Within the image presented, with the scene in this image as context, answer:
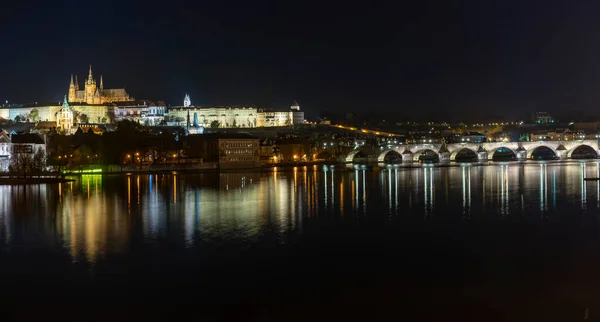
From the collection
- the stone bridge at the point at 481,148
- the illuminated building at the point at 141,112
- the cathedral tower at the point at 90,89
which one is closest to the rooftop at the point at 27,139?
the stone bridge at the point at 481,148

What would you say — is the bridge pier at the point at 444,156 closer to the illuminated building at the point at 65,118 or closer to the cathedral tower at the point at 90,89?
the illuminated building at the point at 65,118

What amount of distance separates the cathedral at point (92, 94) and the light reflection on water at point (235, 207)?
66.4 meters

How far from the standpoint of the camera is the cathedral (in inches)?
3606

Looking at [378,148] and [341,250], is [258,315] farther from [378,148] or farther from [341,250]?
[378,148]

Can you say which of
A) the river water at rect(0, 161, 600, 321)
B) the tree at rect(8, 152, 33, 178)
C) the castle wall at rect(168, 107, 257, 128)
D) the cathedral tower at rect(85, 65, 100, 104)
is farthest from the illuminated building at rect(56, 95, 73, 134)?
the river water at rect(0, 161, 600, 321)

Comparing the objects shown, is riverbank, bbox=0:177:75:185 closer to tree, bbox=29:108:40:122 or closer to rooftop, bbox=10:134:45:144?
rooftop, bbox=10:134:45:144

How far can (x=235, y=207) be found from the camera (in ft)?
61.5

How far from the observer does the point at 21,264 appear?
10938 millimetres

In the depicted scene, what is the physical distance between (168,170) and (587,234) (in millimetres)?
32142

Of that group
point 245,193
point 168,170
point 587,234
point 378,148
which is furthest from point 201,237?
point 378,148

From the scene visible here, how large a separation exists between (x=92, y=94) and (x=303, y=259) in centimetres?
8617

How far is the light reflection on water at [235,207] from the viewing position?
44.5 feet

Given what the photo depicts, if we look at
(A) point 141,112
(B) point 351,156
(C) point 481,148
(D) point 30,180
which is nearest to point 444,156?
(C) point 481,148

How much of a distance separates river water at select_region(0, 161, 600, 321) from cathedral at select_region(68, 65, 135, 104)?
74.4 m
